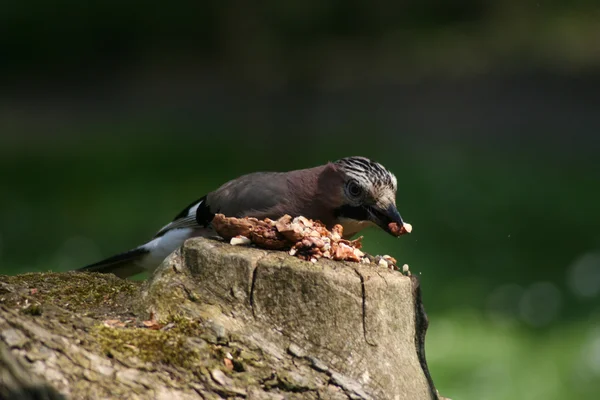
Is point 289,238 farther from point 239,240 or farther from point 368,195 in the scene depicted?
point 368,195

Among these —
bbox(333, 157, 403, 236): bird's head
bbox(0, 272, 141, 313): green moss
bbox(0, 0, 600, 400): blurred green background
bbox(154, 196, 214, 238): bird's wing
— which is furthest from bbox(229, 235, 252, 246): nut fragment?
bbox(0, 0, 600, 400): blurred green background

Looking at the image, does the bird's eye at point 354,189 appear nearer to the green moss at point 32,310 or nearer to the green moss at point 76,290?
the green moss at point 76,290

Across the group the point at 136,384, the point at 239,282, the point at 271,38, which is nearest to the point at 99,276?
the point at 239,282

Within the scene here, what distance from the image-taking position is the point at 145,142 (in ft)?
44.8

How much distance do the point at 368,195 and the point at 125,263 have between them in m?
1.40

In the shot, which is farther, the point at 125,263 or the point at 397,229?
the point at 125,263

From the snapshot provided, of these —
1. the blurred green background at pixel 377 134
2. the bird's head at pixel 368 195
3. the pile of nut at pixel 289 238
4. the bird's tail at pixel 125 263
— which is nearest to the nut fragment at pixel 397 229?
the bird's head at pixel 368 195

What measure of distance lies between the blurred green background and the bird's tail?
60.5 inches

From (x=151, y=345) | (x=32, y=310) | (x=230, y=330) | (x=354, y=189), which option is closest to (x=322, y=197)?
(x=354, y=189)

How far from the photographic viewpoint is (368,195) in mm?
3746

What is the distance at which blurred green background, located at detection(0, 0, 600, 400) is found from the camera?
21.7ft

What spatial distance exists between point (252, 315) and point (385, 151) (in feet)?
33.0

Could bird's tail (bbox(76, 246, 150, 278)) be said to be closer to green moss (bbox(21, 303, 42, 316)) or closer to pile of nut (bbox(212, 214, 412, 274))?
pile of nut (bbox(212, 214, 412, 274))

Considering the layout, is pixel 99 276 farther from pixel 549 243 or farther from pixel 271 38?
pixel 271 38
